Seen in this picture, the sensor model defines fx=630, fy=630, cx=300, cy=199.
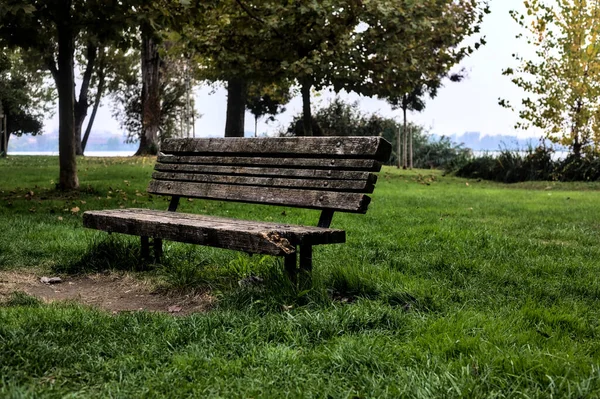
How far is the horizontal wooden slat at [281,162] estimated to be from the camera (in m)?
4.43

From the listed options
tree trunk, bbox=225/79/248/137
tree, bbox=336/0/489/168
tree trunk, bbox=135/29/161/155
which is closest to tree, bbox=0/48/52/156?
tree trunk, bbox=135/29/161/155

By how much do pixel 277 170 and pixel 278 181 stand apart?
0.34 feet

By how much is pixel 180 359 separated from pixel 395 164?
27.3 meters

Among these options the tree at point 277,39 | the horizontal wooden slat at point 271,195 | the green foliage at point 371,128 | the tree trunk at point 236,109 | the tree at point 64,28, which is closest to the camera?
the horizontal wooden slat at point 271,195

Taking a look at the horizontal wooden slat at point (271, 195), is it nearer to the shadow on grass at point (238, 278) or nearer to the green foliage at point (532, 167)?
the shadow on grass at point (238, 278)

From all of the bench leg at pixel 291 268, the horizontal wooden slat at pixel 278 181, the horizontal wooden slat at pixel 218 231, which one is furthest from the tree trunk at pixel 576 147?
the bench leg at pixel 291 268

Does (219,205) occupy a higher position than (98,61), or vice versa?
(98,61)

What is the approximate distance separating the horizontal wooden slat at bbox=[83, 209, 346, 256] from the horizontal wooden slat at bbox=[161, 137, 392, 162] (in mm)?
639

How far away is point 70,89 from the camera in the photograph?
10.8m

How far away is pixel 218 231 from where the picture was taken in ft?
13.6

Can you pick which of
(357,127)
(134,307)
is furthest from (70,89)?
(357,127)

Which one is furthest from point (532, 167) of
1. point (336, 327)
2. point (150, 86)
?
point (336, 327)

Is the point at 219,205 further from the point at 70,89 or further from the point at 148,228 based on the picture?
the point at 148,228

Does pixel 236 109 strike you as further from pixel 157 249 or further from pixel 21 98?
pixel 21 98
